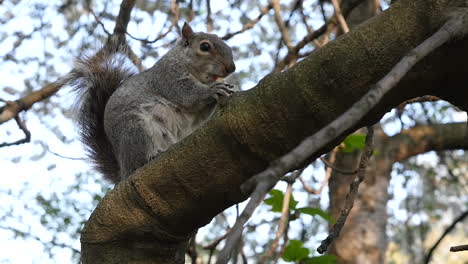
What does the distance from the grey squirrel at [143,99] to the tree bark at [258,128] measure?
92 centimetres

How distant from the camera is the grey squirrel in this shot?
9.64ft

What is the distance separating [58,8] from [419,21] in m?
4.12

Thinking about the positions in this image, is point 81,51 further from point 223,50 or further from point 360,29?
point 360,29

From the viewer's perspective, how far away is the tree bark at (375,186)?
396 centimetres

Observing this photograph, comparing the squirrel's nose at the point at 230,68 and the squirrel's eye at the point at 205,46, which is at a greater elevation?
the squirrel's eye at the point at 205,46

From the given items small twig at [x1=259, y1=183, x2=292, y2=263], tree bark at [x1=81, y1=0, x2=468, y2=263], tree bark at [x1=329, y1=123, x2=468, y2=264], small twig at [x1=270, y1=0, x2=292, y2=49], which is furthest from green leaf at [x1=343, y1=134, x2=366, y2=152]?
tree bark at [x1=329, y1=123, x2=468, y2=264]

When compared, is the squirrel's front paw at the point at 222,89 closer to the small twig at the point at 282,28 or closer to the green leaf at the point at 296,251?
the green leaf at the point at 296,251

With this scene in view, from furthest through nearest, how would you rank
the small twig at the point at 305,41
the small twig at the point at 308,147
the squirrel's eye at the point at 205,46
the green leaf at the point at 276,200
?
1. the small twig at the point at 305,41
2. the squirrel's eye at the point at 205,46
3. the green leaf at the point at 276,200
4. the small twig at the point at 308,147

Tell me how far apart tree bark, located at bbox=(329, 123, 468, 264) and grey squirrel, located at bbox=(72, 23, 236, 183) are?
1380 mm

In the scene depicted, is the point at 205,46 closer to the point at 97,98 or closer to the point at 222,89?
the point at 97,98

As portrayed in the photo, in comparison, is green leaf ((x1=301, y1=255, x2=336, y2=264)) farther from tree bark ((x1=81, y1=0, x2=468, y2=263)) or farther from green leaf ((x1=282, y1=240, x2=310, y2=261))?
tree bark ((x1=81, y1=0, x2=468, y2=263))

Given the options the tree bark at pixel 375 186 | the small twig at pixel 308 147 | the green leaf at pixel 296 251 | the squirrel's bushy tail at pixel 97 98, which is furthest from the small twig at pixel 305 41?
the small twig at pixel 308 147

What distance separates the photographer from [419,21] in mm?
1406

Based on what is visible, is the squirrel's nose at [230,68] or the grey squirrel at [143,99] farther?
the squirrel's nose at [230,68]
